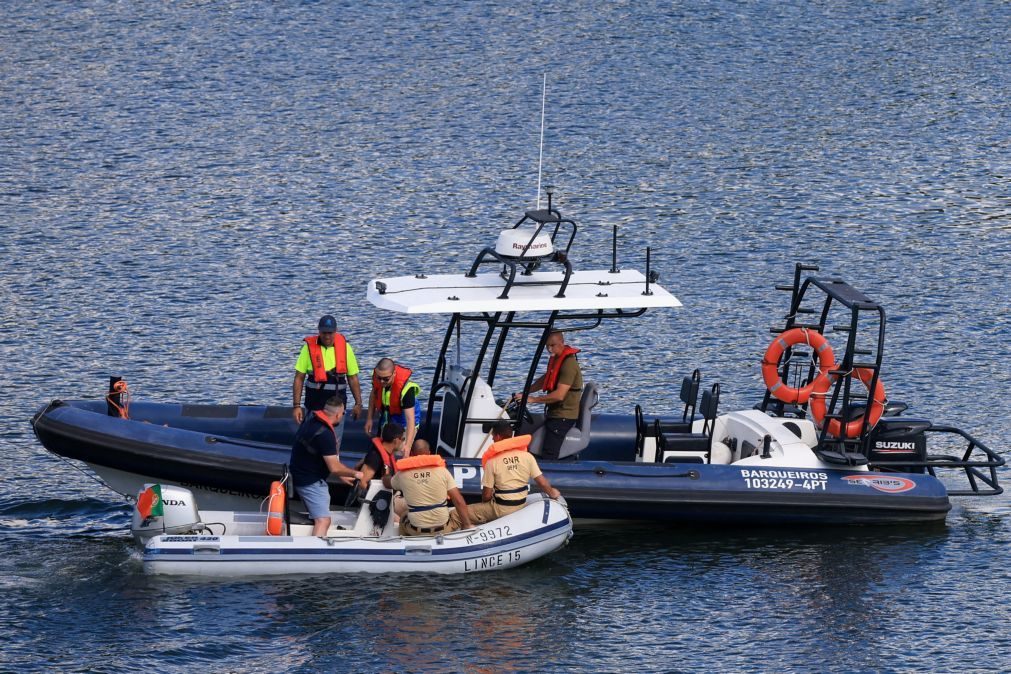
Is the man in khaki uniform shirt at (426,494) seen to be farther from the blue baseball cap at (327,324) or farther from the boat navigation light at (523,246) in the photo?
the boat navigation light at (523,246)

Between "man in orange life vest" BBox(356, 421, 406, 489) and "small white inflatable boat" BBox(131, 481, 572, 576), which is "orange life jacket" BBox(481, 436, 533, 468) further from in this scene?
"man in orange life vest" BBox(356, 421, 406, 489)

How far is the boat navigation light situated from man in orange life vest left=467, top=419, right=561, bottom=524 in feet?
4.75

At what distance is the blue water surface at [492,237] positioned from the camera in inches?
487

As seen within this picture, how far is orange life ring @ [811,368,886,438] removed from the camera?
46.7 ft

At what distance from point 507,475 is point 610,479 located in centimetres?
107

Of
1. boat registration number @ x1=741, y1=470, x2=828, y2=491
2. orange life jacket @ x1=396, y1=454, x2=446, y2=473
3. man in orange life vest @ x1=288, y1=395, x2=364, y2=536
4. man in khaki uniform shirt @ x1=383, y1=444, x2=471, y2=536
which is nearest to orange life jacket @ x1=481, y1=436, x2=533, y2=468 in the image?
man in khaki uniform shirt @ x1=383, y1=444, x2=471, y2=536

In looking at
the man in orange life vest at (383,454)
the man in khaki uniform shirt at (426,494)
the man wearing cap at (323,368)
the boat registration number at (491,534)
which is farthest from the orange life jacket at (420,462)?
the man wearing cap at (323,368)

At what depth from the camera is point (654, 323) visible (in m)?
19.9

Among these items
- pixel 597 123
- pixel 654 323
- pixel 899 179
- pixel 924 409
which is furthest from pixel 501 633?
pixel 597 123

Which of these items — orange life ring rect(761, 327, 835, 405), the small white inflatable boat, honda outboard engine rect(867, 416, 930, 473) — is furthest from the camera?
orange life ring rect(761, 327, 835, 405)

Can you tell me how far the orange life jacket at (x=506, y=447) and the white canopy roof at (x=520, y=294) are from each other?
1064 millimetres

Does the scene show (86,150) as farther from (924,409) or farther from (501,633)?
(501,633)

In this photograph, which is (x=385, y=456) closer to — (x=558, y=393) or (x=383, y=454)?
(x=383, y=454)

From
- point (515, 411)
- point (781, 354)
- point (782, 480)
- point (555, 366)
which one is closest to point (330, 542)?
point (515, 411)
